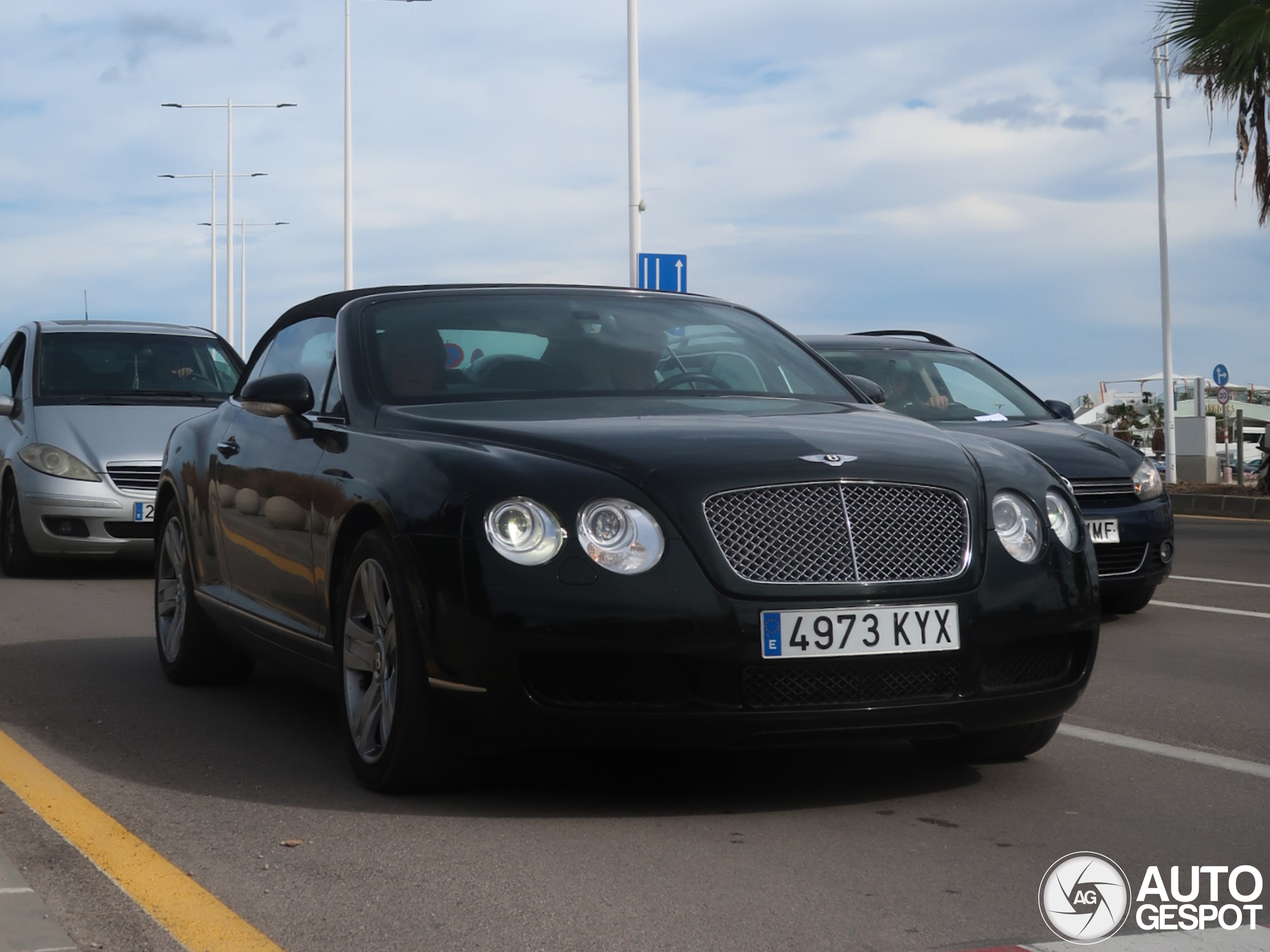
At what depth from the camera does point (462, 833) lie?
4.56 meters

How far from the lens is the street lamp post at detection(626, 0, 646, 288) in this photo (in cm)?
2470

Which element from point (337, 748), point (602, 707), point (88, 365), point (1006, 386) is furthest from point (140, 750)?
point (88, 365)

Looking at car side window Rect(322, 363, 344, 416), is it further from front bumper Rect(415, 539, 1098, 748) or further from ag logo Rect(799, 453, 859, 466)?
ag logo Rect(799, 453, 859, 466)

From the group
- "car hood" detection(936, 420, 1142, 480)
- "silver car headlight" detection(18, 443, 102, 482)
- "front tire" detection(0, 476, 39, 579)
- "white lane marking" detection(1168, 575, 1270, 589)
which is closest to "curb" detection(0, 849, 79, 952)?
"car hood" detection(936, 420, 1142, 480)

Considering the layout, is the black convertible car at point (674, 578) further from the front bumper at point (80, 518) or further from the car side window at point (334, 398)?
the front bumper at point (80, 518)

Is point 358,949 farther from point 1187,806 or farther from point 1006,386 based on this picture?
point 1006,386

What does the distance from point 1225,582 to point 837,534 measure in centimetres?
782

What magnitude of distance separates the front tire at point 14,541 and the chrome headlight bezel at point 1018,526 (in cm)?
868

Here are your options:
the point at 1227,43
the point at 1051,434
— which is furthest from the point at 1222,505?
the point at 1051,434

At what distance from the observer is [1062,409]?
1055 centimetres

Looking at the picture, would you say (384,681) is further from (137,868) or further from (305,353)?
(305,353)

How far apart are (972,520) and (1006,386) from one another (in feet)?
20.1

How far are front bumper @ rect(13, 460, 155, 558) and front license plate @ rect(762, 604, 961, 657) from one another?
8.14m

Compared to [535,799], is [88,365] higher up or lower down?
higher up
